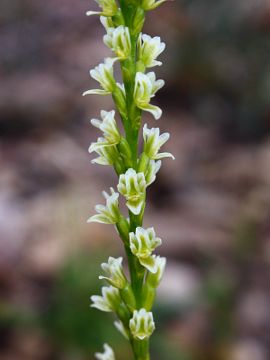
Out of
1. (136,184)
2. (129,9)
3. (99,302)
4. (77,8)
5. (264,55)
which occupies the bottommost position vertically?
(99,302)

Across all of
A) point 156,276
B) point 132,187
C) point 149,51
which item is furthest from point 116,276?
point 149,51

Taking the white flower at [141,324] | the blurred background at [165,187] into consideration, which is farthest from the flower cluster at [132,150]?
the blurred background at [165,187]

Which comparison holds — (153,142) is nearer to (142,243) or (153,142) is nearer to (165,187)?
(142,243)

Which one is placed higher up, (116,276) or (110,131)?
(110,131)

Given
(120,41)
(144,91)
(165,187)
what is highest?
(165,187)

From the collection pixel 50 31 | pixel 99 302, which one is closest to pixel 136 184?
pixel 99 302

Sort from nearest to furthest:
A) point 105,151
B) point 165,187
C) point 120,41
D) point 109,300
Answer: point 120,41 < point 105,151 < point 109,300 < point 165,187

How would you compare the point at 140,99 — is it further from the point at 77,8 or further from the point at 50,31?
the point at 77,8
